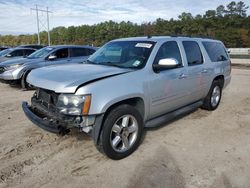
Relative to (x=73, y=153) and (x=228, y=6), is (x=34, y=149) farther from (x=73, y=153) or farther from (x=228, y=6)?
(x=228, y=6)

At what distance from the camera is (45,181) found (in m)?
3.34

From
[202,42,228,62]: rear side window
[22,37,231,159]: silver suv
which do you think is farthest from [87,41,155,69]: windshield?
[202,42,228,62]: rear side window

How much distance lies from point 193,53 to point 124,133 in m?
2.60

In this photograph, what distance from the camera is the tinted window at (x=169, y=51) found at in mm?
4498

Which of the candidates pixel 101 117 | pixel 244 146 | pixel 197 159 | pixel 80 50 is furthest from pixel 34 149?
pixel 80 50

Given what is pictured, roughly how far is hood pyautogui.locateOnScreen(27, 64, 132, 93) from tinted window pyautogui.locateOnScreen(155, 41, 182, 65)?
80 centimetres

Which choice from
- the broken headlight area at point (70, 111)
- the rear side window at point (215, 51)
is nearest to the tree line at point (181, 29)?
the rear side window at point (215, 51)

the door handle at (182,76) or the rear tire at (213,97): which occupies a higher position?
the door handle at (182,76)

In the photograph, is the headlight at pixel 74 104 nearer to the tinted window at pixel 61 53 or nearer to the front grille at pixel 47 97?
the front grille at pixel 47 97

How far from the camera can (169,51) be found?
476cm

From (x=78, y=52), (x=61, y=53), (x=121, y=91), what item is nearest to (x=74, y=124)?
(x=121, y=91)

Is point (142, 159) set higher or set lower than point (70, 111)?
lower

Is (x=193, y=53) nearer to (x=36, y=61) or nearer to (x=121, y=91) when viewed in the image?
(x=121, y=91)

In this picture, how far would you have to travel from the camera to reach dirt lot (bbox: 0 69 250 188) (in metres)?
3.36
